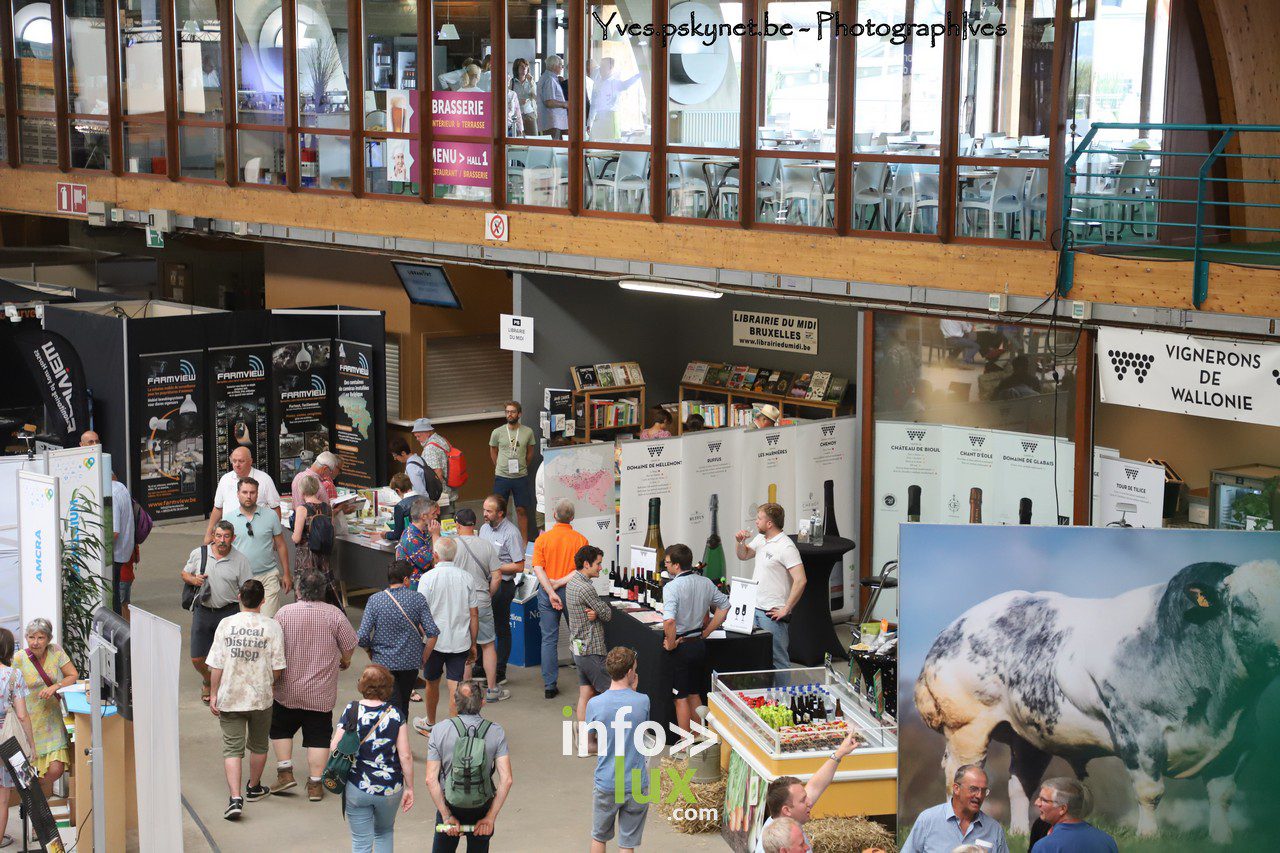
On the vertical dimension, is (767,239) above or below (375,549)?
above

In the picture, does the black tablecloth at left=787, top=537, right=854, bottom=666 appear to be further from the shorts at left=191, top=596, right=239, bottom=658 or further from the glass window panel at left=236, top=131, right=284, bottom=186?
the glass window panel at left=236, top=131, right=284, bottom=186

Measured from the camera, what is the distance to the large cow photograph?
7.06m

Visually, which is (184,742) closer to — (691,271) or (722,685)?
(722,685)

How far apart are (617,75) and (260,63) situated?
512 centimetres

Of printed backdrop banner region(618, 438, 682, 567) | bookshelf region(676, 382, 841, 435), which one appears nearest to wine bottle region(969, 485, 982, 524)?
printed backdrop banner region(618, 438, 682, 567)

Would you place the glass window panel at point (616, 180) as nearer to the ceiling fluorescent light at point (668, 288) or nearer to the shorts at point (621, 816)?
the ceiling fluorescent light at point (668, 288)

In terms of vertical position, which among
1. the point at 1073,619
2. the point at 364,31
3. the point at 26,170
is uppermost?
the point at 364,31

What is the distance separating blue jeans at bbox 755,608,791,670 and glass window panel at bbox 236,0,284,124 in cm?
876

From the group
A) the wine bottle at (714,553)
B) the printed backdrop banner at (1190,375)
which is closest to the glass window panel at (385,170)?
the wine bottle at (714,553)

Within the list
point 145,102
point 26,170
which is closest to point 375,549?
point 145,102

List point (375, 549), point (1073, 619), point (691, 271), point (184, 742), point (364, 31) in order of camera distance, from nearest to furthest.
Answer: point (1073, 619)
point (184, 742)
point (375, 549)
point (691, 271)
point (364, 31)

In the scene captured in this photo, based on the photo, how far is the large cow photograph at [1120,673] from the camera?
7059 mm

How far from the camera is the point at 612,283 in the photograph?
15.4 m

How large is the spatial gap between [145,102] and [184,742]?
9.94 metres
